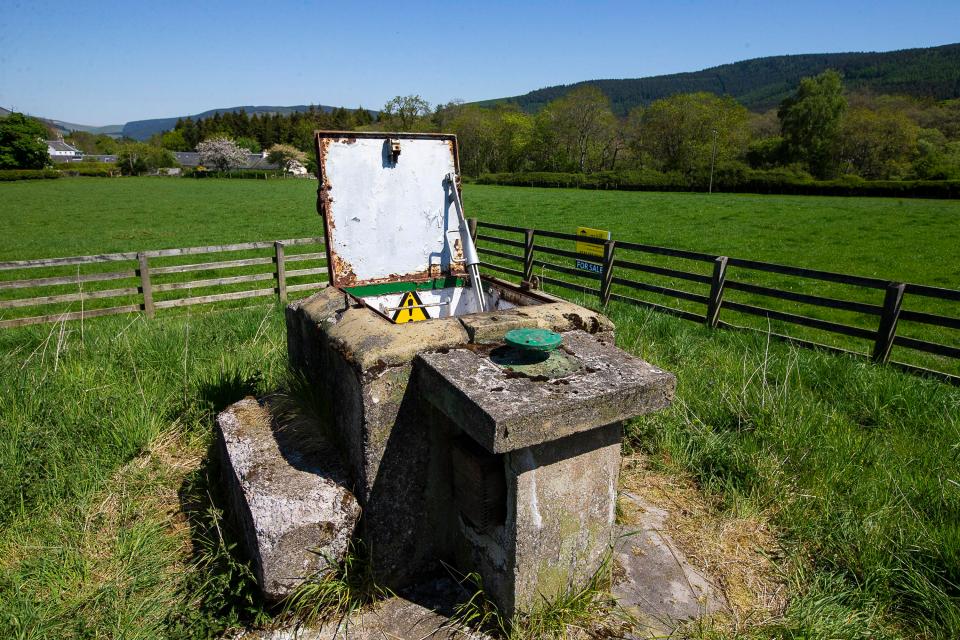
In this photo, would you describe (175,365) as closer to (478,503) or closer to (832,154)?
(478,503)

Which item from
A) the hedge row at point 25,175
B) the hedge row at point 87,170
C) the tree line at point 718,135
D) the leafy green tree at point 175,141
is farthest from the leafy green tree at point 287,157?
the leafy green tree at point 175,141

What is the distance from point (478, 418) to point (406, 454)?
2.36 ft

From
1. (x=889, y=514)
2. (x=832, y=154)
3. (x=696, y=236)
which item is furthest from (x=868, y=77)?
(x=889, y=514)

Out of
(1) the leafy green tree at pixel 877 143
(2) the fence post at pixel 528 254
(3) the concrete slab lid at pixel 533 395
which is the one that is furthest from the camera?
(1) the leafy green tree at pixel 877 143

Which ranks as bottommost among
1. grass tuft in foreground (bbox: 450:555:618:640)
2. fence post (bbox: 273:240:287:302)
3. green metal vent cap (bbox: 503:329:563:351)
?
grass tuft in foreground (bbox: 450:555:618:640)

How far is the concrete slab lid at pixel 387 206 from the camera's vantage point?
11.9ft

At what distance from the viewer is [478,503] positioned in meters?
2.35

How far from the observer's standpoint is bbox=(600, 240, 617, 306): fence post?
28.3ft

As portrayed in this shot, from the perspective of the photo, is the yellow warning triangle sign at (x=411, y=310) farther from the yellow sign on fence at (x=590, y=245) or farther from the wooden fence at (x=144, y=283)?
the yellow sign on fence at (x=590, y=245)

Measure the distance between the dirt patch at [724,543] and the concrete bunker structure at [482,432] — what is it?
2.36ft

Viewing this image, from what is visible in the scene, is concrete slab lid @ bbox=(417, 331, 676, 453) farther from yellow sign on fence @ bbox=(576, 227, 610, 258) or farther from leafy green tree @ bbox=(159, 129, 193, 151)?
leafy green tree @ bbox=(159, 129, 193, 151)

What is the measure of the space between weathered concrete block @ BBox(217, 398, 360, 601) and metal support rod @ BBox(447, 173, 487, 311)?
1.44 m

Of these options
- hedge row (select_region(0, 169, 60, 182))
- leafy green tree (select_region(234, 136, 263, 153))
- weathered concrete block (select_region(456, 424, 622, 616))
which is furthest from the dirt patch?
leafy green tree (select_region(234, 136, 263, 153))

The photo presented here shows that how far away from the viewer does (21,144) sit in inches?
2586
